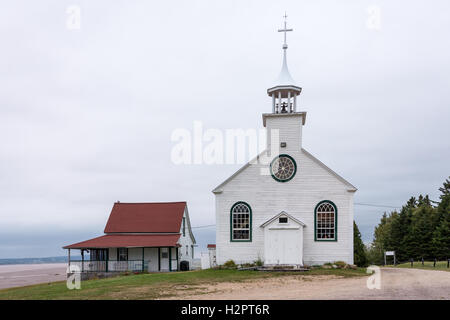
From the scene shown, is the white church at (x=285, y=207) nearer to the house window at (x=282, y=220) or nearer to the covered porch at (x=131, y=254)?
the house window at (x=282, y=220)

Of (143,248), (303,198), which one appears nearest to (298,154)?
(303,198)

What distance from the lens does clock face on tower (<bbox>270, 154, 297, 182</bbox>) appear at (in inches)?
1075

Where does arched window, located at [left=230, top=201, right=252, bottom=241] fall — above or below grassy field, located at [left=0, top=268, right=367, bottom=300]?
above

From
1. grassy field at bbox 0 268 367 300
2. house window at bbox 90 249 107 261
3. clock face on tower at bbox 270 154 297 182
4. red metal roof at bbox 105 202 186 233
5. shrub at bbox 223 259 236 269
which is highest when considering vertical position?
clock face on tower at bbox 270 154 297 182

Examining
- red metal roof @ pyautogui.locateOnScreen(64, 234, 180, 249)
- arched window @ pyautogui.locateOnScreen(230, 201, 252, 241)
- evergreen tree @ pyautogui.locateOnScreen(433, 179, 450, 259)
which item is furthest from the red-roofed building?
evergreen tree @ pyautogui.locateOnScreen(433, 179, 450, 259)

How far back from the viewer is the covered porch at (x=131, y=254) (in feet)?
112

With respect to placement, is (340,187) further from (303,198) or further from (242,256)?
(242,256)

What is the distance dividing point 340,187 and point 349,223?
2250 millimetres

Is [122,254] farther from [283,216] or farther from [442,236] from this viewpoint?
[442,236]

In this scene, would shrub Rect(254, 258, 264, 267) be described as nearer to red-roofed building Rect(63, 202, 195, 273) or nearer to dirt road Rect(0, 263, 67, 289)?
red-roofed building Rect(63, 202, 195, 273)

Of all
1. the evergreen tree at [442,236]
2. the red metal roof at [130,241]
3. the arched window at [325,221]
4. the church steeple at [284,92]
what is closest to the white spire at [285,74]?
the church steeple at [284,92]

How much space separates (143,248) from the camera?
35.5 meters

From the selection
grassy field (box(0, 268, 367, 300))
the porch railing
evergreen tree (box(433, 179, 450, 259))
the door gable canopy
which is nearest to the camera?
grassy field (box(0, 268, 367, 300))
